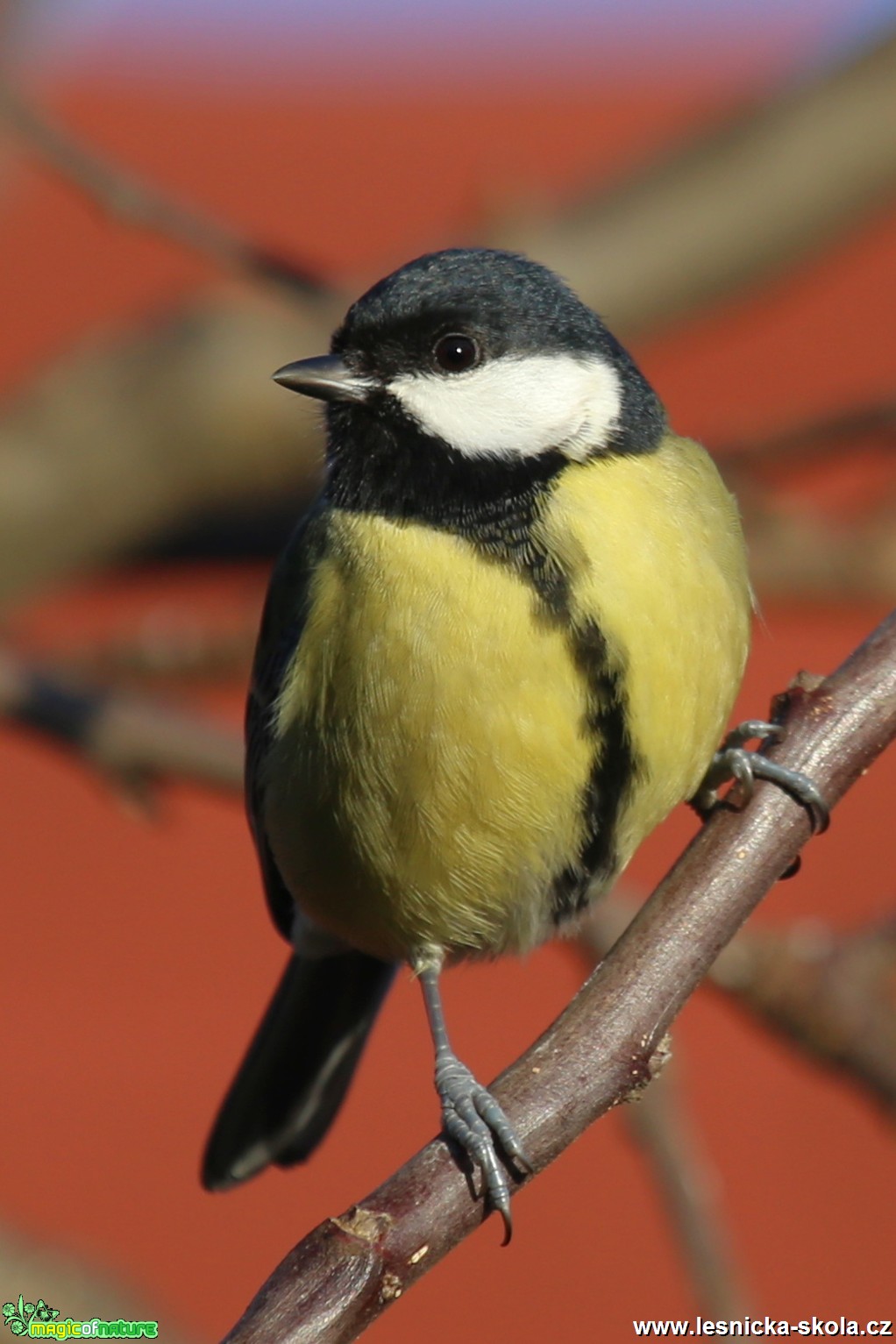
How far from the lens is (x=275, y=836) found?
2.35m

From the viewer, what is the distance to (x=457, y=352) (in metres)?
2.17

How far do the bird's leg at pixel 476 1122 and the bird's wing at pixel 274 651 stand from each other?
498 millimetres

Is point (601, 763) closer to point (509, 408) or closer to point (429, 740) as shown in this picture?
point (429, 740)

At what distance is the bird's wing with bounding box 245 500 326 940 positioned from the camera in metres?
2.28

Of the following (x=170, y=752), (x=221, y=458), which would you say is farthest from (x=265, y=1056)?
(x=221, y=458)

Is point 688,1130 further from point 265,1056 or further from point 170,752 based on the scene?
point 170,752

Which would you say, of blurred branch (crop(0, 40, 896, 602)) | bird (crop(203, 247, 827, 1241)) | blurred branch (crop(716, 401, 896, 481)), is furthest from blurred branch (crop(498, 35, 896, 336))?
bird (crop(203, 247, 827, 1241))

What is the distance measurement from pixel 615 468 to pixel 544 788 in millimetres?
449

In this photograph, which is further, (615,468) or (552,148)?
(552,148)

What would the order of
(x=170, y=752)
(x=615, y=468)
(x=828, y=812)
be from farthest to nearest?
(x=170, y=752), (x=615, y=468), (x=828, y=812)

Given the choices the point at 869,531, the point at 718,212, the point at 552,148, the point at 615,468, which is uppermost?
the point at 552,148

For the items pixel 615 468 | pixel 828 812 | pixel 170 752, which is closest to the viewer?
pixel 828 812

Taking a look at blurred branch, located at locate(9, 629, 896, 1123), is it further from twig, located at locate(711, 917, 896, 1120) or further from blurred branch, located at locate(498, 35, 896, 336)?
blurred branch, located at locate(498, 35, 896, 336)

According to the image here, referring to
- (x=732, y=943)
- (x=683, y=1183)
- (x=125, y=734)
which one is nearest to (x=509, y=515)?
(x=732, y=943)
